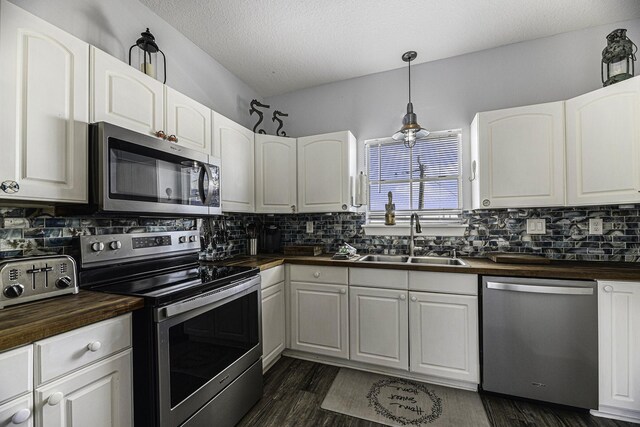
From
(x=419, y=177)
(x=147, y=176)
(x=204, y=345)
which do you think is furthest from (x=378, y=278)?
(x=147, y=176)

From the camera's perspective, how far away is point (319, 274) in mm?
2277

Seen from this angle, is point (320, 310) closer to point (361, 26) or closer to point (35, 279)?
point (35, 279)

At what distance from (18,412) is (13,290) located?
46cm

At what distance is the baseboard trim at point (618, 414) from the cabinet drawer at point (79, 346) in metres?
2.66

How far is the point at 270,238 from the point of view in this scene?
291 cm

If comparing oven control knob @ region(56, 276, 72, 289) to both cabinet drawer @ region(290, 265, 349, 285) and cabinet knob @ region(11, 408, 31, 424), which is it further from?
cabinet drawer @ region(290, 265, 349, 285)

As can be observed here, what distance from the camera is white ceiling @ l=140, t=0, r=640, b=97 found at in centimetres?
192

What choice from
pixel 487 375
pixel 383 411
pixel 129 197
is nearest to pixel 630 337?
pixel 487 375

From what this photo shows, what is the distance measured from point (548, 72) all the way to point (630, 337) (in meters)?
2.03

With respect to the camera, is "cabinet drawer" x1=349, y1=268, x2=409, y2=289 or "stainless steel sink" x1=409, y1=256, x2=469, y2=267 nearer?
"cabinet drawer" x1=349, y1=268, x2=409, y2=289

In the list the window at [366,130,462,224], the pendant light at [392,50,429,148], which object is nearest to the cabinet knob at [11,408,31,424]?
the pendant light at [392,50,429,148]

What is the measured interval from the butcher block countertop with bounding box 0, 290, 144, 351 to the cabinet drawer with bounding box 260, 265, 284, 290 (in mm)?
972

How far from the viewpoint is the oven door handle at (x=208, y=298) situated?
3.91 ft

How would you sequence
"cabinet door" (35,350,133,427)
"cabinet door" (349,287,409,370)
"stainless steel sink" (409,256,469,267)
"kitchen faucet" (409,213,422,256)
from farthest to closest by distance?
"kitchen faucet" (409,213,422,256)
"stainless steel sink" (409,256,469,267)
"cabinet door" (349,287,409,370)
"cabinet door" (35,350,133,427)
